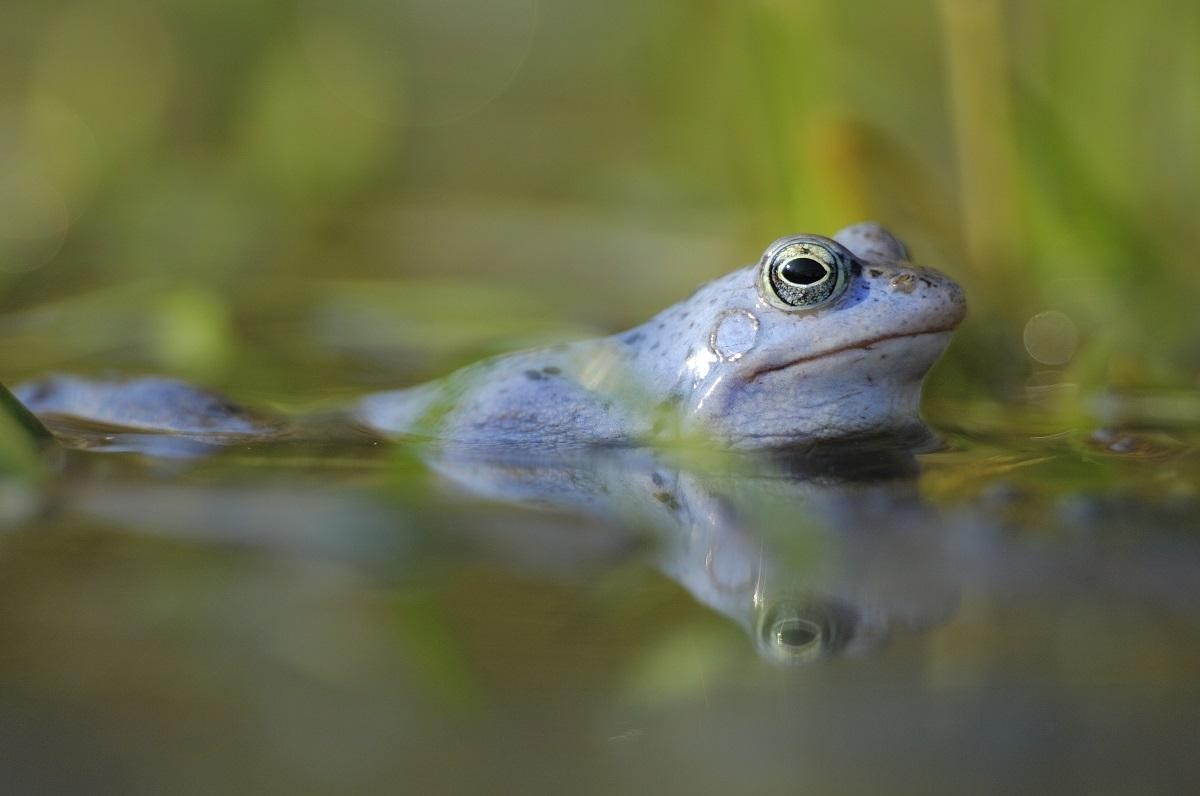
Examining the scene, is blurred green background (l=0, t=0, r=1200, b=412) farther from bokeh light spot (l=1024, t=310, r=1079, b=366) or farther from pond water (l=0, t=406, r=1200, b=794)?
pond water (l=0, t=406, r=1200, b=794)

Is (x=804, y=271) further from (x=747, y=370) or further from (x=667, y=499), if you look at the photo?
(x=667, y=499)

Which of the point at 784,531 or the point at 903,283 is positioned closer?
the point at 784,531

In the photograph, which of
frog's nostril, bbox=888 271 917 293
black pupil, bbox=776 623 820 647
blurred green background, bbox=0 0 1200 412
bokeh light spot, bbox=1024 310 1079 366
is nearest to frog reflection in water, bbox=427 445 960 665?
black pupil, bbox=776 623 820 647

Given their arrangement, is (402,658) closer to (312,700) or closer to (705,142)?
(312,700)

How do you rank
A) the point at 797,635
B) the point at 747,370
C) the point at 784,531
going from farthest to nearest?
1. the point at 747,370
2. the point at 784,531
3. the point at 797,635

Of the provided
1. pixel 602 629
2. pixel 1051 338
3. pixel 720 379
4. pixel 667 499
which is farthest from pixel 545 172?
pixel 602 629

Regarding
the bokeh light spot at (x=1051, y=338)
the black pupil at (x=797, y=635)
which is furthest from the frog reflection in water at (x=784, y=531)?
the bokeh light spot at (x=1051, y=338)

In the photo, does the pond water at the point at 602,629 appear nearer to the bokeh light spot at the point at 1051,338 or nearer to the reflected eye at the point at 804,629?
the reflected eye at the point at 804,629
